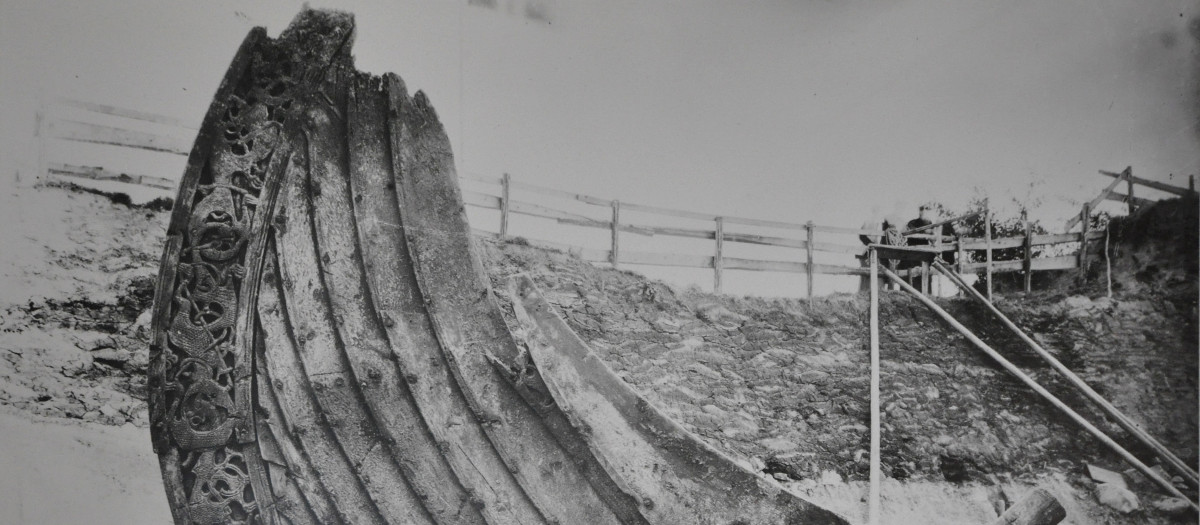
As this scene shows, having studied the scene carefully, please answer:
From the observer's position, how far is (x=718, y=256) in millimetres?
2014

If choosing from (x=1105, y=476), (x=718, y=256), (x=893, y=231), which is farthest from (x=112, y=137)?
(x=1105, y=476)

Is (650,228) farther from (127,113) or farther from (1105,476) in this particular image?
(1105,476)

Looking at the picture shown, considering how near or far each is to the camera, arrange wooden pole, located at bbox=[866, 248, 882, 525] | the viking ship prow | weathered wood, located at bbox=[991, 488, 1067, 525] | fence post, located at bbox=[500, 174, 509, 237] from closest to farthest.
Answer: the viking ship prow, weathered wood, located at bbox=[991, 488, 1067, 525], fence post, located at bbox=[500, 174, 509, 237], wooden pole, located at bbox=[866, 248, 882, 525]

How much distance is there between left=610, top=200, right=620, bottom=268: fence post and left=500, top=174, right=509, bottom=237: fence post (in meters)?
0.33

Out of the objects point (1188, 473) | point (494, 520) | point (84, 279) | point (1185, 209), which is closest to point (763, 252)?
point (1185, 209)

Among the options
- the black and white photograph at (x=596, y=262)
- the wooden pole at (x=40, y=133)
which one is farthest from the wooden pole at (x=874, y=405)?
the wooden pole at (x=40, y=133)

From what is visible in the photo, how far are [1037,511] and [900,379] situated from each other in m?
1.20

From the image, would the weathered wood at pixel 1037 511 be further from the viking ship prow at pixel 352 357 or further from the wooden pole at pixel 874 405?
the wooden pole at pixel 874 405

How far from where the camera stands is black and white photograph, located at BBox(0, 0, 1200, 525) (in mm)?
908

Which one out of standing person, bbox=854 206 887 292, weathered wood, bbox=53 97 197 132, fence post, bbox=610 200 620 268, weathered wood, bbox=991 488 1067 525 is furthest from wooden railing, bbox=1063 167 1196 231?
Answer: weathered wood, bbox=53 97 197 132

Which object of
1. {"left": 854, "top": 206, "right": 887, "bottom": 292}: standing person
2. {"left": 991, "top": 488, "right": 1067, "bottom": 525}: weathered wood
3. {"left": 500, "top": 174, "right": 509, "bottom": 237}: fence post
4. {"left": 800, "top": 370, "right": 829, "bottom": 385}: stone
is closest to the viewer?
{"left": 991, "top": 488, "right": 1067, "bottom": 525}: weathered wood

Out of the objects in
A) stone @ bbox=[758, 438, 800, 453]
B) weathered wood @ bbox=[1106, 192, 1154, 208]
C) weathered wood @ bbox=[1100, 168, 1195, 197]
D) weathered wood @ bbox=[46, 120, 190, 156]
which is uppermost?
weathered wood @ bbox=[1100, 168, 1195, 197]

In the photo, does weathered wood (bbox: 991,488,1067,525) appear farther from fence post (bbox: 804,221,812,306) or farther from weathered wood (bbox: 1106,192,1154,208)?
weathered wood (bbox: 1106,192,1154,208)

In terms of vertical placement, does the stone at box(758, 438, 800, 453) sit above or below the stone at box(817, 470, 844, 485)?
above
